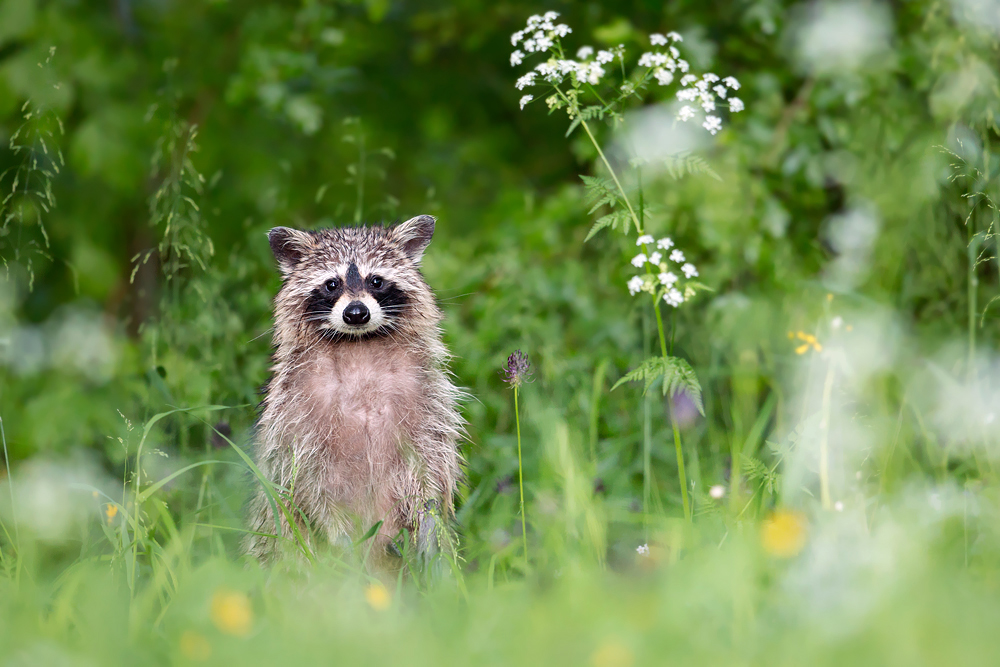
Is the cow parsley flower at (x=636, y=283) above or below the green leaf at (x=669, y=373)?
above

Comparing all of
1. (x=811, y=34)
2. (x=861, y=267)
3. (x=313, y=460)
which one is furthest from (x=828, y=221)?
(x=313, y=460)

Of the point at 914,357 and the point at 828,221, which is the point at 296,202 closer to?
the point at 828,221

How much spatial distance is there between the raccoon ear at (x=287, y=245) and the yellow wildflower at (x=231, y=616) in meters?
2.23

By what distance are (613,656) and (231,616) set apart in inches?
36.9

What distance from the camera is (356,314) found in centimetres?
400

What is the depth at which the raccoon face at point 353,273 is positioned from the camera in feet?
13.6

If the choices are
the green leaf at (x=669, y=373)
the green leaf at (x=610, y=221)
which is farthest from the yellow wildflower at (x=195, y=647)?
the green leaf at (x=610, y=221)

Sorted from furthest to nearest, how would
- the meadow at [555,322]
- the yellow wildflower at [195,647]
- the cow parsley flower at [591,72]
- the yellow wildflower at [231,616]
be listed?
1. the cow parsley flower at [591,72]
2. the meadow at [555,322]
3. the yellow wildflower at [231,616]
4. the yellow wildflower at [195,647]

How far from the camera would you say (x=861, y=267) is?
6043 millimetres

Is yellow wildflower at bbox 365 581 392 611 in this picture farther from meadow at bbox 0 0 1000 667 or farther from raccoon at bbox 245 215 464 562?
raccoon at bbox 245 215 464 562

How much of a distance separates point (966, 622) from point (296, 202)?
610cm

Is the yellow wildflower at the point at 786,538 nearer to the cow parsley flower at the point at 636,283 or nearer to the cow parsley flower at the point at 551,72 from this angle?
the cow parsley flower at the point at 636,283

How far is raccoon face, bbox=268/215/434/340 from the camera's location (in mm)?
4156

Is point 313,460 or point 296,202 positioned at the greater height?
point 296,202
